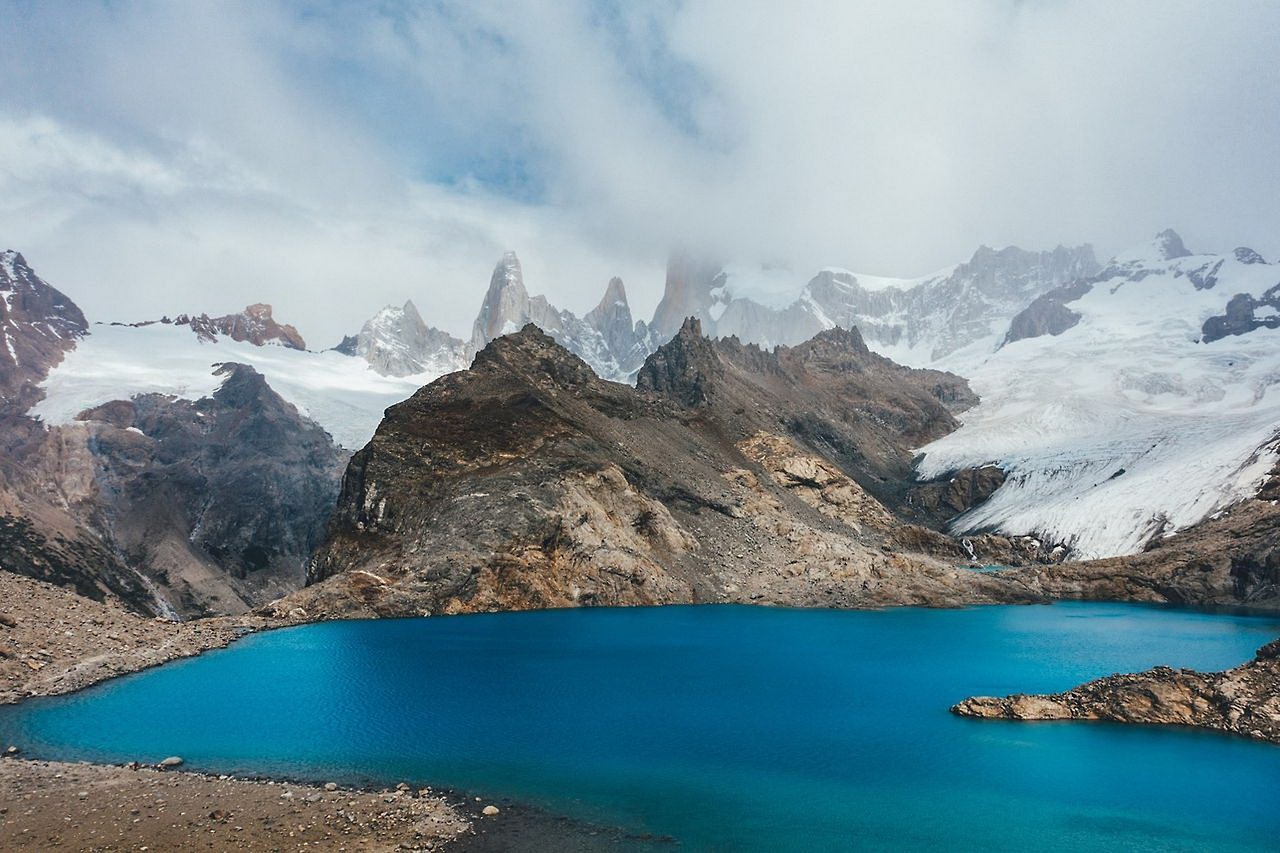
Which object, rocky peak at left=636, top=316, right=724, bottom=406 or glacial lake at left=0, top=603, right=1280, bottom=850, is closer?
glacial lake at left=0, top=603, right=1280, bottom=850

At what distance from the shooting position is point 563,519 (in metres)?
94.9

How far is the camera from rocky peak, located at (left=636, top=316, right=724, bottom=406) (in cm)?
16412

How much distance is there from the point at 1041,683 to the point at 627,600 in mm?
46840

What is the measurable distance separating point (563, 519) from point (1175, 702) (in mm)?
63143

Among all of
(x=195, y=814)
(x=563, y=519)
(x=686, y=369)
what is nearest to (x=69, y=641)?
(x=195, y=814)

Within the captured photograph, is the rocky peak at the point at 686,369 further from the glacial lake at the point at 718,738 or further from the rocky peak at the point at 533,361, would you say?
the glacial lake at the point at 718,738

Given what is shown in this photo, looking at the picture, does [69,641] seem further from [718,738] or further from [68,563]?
[68,563]

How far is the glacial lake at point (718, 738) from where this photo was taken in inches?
1241

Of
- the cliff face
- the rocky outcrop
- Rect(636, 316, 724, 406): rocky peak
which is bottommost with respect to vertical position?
the rocky outcrop

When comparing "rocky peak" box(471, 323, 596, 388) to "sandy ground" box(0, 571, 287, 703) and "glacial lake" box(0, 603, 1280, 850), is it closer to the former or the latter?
"glacial lake" box(0, 603, 1280, 850)

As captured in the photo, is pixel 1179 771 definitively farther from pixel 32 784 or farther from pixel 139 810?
pixel 32 784

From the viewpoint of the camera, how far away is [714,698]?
50781mm

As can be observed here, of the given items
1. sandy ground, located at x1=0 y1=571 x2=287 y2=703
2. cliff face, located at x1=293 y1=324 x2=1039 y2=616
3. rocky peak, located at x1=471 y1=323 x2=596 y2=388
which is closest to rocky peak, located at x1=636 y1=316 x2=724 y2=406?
cliff face, located at x1=293 y1=324 x2=1039 y2=616

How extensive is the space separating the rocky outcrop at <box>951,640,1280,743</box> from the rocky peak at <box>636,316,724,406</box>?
114902 millimetres
